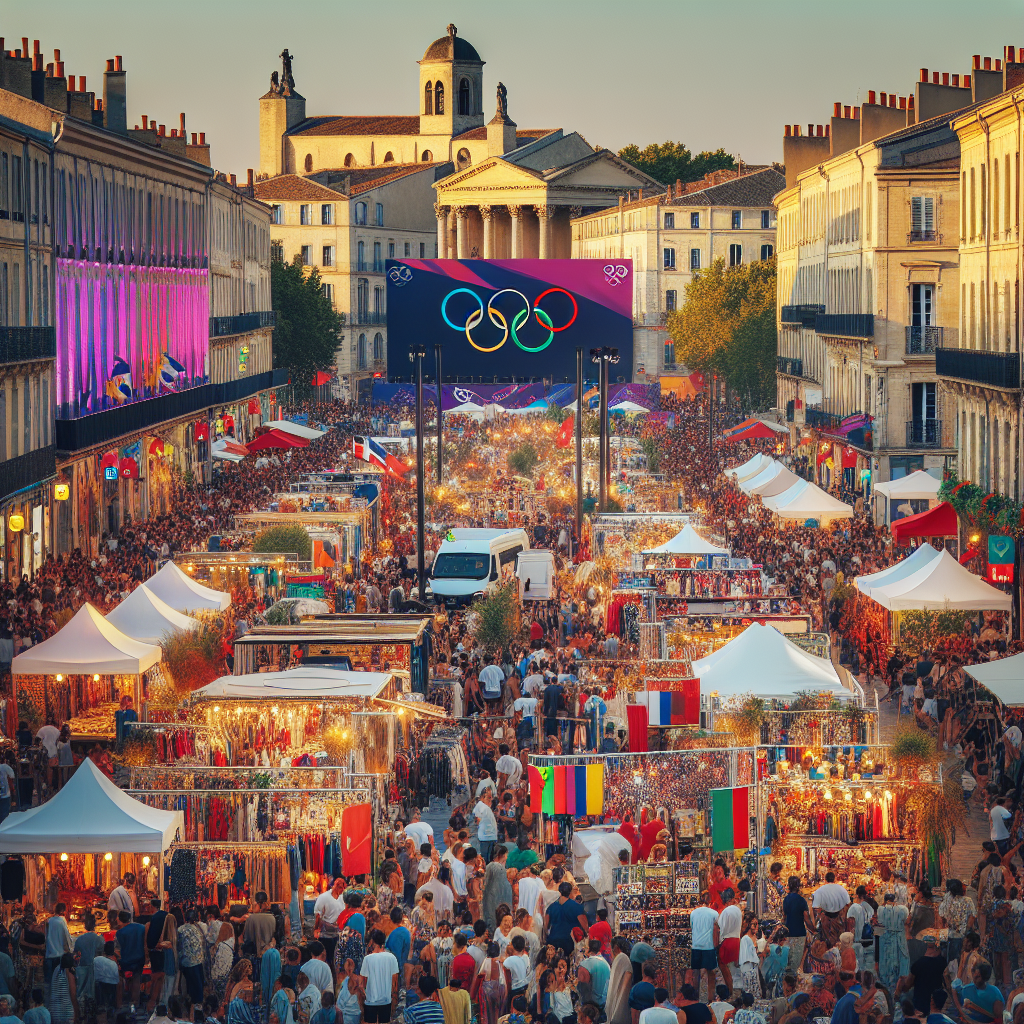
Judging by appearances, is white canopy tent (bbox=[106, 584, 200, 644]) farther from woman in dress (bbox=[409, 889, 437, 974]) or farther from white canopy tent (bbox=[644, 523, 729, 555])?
woman in dress (bbox=[409, 889, 437, 974])

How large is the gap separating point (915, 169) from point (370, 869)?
3789 cm

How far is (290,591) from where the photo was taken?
31.7m

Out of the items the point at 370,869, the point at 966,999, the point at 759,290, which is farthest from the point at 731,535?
the point at 759,290

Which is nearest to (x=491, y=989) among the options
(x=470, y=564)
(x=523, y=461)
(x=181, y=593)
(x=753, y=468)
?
(x=181, y=593)

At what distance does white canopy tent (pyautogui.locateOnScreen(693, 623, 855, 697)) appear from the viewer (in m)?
21.8

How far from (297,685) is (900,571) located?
38.5 ft

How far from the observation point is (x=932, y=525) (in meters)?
34.6

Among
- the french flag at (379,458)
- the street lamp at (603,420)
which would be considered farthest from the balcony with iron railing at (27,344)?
the street lamp at (603,420)

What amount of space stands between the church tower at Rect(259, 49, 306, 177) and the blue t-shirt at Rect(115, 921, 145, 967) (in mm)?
136808

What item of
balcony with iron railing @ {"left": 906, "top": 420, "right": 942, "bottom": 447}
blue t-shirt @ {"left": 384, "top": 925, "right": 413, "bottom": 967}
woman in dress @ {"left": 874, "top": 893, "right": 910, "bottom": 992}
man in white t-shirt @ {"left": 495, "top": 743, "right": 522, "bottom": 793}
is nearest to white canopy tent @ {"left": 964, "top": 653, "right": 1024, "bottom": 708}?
man in white t-shirt @ {"left": 495, "top": 743, "right": 522, "bottom": 793}

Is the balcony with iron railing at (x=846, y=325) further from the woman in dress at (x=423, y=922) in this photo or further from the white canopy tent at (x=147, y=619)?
the woman in dress at (x=423, y=922)

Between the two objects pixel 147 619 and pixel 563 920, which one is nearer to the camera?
pixel 563 920

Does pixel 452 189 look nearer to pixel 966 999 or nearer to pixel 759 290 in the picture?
pixel 759 290

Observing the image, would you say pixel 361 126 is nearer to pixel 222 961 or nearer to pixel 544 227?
pixel 544 227
